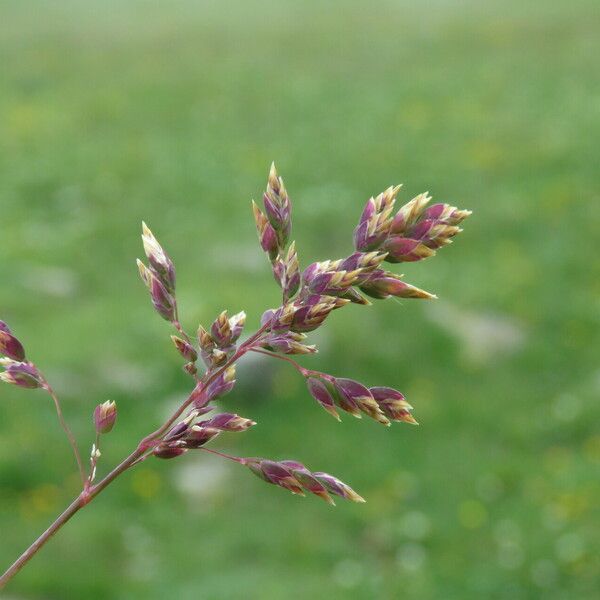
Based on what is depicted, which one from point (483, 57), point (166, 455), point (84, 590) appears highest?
point (166, 455)

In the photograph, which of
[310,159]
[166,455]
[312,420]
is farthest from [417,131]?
[166,455]

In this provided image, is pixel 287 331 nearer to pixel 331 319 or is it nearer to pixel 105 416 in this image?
pixel 105 416

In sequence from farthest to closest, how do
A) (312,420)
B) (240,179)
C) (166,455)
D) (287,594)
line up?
1. (240,179)
2. (312,420)
3. (287,594)
4. (166,455)

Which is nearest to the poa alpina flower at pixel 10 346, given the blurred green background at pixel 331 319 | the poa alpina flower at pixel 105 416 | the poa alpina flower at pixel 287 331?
the poa alpina flower at pixel 287 331

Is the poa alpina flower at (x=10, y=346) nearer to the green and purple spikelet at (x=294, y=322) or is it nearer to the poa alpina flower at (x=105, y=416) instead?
the green and purple spikelet at (x=294, y=322)

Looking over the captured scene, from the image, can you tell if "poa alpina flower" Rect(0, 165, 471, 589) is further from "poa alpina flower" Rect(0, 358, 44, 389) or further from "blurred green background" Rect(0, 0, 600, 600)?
"blurred green background" Rect(0, 0, 600, 600)

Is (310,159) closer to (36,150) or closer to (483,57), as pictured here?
(36,150)

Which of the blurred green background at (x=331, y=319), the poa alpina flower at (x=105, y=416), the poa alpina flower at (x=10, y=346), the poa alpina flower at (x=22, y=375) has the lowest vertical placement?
the blurred green background at (x=331, y=319)
